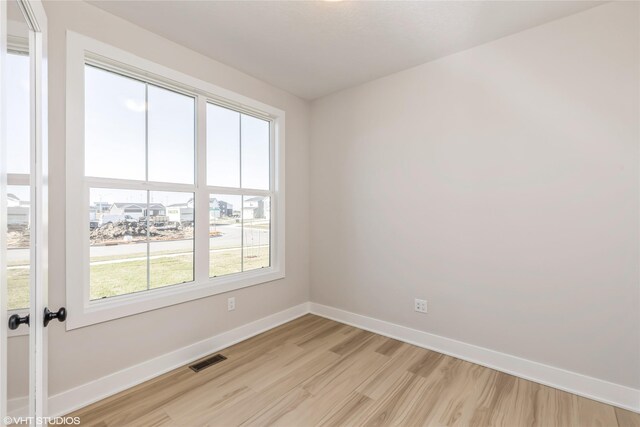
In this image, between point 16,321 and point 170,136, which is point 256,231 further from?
point 16,321

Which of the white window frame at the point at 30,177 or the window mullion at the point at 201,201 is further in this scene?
the window mullion at the point at 201,201

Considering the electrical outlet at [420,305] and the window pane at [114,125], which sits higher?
the window pane at [114,125]

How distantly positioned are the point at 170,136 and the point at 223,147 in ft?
1.67

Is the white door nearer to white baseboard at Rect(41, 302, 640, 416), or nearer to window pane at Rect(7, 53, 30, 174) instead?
window pane at Rect(7, 53, 30, 174)

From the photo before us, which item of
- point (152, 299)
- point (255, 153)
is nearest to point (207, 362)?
point (152, 299)

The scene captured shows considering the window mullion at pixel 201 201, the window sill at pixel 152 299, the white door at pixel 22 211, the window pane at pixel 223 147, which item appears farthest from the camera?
the window pane at pixel 223 147

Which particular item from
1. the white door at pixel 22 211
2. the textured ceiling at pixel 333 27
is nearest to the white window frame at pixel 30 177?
the white door at pixel 22 211

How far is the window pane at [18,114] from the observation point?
934mm

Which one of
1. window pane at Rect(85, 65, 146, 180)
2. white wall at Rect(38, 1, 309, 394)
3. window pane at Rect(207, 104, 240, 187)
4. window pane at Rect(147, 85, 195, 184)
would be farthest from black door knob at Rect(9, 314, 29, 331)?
window pane at Rect(207, 104, 240, 187)

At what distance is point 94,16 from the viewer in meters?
1.94

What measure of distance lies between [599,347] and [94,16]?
161 inches

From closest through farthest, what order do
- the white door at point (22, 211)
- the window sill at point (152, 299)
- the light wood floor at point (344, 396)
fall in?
the white door at point (22, 211), the light wood floor at point (344, 396), the window sill at point (152, 299)

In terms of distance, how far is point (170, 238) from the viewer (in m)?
2.40

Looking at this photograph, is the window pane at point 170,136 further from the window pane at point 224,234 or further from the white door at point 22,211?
the white door at point 22,211
